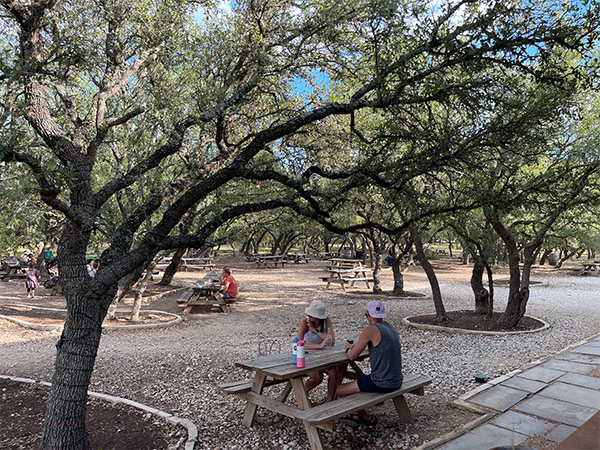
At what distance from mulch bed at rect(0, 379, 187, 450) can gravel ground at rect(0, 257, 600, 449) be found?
14.1 inches

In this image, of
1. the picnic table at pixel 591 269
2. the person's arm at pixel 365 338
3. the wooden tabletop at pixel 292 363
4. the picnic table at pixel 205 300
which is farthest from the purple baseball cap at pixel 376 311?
the picnic table at pixel 591 269

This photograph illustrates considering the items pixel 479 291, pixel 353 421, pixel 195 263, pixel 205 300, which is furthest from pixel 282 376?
pixel 195 263

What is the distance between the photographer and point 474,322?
9.84 m

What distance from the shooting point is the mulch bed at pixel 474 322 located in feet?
30.2

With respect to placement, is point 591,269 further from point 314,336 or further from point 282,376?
point 282,376

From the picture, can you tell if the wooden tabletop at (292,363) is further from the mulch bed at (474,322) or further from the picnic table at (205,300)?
the picnic table at (205,300)

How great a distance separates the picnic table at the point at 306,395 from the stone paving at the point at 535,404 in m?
0.63

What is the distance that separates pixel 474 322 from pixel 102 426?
8.15m

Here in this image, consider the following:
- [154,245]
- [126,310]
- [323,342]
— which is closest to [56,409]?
[154,245]

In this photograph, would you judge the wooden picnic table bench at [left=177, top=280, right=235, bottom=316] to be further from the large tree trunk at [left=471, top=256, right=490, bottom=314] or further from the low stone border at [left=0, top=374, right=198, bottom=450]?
the large tree trunk at [left=471, top=256, right=490, bottom=314]

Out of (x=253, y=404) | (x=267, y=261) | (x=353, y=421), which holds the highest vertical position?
(x=267, y=261)

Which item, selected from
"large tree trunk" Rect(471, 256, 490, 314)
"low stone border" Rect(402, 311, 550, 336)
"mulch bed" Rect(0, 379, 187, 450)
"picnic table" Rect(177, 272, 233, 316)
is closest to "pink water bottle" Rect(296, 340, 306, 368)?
"mulch bed" Rect(0, 379, 187, 450)

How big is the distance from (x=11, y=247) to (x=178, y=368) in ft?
48.2

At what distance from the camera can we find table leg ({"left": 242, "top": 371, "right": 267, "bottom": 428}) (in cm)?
445
